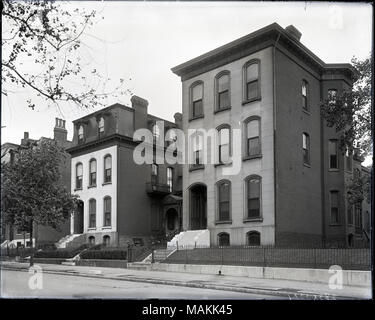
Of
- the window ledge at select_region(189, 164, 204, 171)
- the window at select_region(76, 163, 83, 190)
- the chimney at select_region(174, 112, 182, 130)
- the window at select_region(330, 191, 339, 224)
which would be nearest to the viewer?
the window ledge at select_region(189, 164, 204, 171)

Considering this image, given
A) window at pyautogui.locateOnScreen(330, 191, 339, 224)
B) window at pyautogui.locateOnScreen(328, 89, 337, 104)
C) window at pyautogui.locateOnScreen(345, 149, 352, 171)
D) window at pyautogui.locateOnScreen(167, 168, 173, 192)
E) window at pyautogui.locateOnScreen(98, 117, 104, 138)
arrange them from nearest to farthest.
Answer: window at pyautogui.locateOnScreen(328, 89, 337, 104) < window at pyautogui.locateOnScreen(330, 191, 339, 224) < window at pyautogui.locateOnScreen(345, 149, 352, 171) < window at pyautogui.locateOnScreen(98, 117, 104, 138) < window at pyautogui.locateOnScreen(167, 168, 173, 192)

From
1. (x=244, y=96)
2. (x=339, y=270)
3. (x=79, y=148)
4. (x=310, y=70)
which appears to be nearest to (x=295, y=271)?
(x=339, y=270)

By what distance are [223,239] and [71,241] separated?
1545cm

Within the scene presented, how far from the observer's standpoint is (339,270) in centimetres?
1605

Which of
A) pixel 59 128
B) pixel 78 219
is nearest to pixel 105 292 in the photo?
pixel 59 128

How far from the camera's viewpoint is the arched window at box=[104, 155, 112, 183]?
35.9 meters

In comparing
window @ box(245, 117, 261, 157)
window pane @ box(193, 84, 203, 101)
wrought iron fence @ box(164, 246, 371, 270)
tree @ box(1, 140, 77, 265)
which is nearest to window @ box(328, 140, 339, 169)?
window @ box(245, 117, 261, 157)

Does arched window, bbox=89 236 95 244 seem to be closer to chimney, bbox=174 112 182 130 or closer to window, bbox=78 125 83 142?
window, bbox=78 125 83 142

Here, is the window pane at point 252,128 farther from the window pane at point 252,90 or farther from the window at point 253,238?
the window at point 253,238

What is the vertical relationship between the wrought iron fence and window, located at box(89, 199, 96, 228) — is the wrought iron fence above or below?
below

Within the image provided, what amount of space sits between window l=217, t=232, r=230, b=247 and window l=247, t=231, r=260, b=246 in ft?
4.96

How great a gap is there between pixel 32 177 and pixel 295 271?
13.3 m

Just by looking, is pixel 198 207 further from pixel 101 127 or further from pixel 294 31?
pixel 101 127

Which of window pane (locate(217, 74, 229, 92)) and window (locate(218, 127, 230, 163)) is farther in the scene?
window pane (locate(217, 74, 229, 92))
